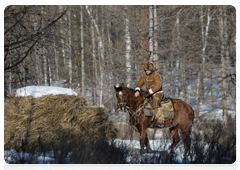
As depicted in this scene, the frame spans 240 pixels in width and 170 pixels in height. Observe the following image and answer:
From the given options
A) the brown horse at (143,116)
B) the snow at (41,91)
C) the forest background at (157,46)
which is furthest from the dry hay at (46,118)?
the brown horse at (143,116)

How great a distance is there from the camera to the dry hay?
21.1ft

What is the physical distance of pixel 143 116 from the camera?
22.0 ft

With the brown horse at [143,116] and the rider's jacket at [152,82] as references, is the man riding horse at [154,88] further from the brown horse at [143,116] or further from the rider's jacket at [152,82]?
the brown horse at [143,116]

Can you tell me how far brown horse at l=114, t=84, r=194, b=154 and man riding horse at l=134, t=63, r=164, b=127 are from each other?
0.22 meters

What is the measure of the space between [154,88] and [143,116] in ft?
2.70

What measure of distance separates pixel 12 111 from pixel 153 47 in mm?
7139

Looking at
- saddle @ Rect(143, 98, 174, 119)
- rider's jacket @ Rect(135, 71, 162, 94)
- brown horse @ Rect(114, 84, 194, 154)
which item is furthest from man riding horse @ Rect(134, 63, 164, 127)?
brown horse @ Rect(114, 84, 194, 154)

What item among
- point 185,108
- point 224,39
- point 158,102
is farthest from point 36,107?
point 224,39

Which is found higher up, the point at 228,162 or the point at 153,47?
the point at 153,47

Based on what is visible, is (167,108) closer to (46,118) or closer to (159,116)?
(159,116)

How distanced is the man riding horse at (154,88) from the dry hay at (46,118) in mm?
1708

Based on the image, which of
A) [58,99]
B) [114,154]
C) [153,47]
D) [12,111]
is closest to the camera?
[114,154]

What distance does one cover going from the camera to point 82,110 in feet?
24.3

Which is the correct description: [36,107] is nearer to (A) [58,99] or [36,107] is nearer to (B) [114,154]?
(A) [58,99]
